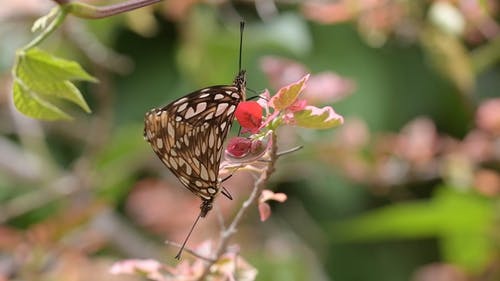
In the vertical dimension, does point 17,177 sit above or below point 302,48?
below

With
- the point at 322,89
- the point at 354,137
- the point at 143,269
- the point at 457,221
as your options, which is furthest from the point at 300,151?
the point at 143,269

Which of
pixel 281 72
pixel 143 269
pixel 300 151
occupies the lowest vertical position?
pixel 143 269

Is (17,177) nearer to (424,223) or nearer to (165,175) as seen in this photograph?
(165,175)

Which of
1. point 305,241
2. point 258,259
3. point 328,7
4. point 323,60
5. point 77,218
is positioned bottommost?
point 77,218

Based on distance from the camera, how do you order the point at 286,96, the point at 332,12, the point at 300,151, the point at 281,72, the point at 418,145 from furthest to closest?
the point at 300,151
the point at 418,145
the point at 332,12
the point at 281,72
the point at 286,96

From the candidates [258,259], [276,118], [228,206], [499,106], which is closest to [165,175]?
[228,206]

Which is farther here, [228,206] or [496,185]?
[228,206]

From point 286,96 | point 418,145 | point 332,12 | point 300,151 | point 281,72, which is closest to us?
point 286,96

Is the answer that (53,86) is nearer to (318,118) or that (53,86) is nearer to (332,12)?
(318,118)
